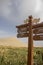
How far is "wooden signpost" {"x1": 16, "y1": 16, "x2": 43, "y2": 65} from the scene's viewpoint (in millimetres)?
3977

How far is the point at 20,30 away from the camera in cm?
432

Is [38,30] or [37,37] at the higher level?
[38,30]

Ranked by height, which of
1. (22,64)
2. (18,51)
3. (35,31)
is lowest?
(22,64)

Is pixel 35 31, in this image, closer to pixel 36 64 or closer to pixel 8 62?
pixel 36 64

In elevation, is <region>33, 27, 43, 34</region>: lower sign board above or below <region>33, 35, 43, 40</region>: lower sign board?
above

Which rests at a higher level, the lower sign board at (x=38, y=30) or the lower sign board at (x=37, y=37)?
the lower sign board at (x=38, y=30)

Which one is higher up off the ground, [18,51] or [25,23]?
[25,23]

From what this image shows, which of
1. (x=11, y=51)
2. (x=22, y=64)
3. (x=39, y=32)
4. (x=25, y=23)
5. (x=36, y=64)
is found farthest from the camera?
(x=11, y=51)

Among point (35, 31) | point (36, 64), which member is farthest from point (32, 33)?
point (36, 64)

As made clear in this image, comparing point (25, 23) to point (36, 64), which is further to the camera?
point (36, 64)

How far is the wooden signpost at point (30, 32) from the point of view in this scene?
3977 millimetres

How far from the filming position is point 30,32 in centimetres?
409

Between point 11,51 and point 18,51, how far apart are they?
223 millimetres

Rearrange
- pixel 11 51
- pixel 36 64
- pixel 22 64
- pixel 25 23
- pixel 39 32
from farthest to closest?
pixel 11 51 < pixel 22 64 < pixel 36 64 < pixel 25 23 < pixel 39 32
